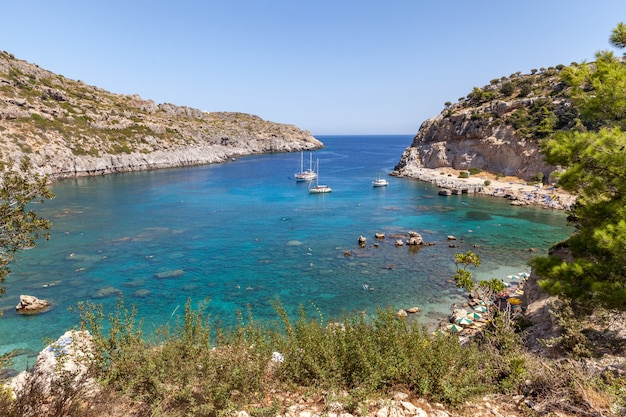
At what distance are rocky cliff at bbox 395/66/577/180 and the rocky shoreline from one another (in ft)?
7.83

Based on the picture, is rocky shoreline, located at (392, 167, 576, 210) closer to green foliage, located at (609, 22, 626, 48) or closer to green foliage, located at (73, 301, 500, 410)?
green foliage, located at (609, 22, 626, 48)

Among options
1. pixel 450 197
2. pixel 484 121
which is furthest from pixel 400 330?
pixel 484 121

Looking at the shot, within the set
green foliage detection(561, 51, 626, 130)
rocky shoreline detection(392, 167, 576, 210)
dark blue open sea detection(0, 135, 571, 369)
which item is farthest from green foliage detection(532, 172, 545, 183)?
green foliage detection(561, 51, 626, 130)

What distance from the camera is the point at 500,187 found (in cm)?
6281

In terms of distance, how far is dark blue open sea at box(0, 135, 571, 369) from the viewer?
76.4 ft

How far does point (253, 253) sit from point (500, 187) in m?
50.2

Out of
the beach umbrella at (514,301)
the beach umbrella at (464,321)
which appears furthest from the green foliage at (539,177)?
the beach umbrella at (464,321)

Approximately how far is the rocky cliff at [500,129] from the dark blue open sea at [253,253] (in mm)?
17000

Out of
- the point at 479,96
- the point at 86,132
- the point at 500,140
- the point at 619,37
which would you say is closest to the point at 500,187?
the point at 500,140

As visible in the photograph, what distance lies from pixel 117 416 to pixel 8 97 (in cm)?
11134

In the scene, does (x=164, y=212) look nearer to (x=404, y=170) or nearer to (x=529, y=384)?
(x=529, y=384)

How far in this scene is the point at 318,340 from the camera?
852 centimetres

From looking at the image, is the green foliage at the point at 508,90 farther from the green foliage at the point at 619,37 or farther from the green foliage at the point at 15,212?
the green foliage at the point at 15,212

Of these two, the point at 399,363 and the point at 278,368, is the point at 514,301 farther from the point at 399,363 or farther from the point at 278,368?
the point at 278,368
